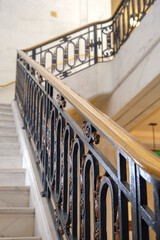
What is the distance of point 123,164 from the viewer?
124 cm

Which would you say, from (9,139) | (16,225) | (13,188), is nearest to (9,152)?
(9,139)

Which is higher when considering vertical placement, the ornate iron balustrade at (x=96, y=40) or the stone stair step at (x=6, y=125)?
the ornate iron balustrade at (x=96, y=40)

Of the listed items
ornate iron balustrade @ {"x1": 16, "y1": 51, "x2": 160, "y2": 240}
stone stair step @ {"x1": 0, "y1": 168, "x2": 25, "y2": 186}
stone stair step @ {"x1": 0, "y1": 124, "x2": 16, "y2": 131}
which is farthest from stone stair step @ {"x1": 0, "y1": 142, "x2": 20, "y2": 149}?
ornate iron balustrade @ {"x1": 16, "y1": 51, "x2": 160, "y2": 240}

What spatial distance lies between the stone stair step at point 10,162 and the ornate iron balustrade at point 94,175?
71cm

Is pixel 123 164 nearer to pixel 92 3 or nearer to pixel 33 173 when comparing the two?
pixel 33 173

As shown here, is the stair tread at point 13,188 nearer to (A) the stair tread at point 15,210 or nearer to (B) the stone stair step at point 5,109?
(A) the stair tread at point 15,210

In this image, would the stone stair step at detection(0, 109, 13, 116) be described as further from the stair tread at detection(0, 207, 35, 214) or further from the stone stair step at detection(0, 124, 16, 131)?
the stair tread at detection(0, 207, 35, 214)

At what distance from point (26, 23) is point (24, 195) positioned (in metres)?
6.72

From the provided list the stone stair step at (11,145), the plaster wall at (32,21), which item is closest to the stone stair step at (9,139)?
the stone stair step at (11,145)

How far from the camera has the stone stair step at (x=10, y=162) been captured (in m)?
3.59

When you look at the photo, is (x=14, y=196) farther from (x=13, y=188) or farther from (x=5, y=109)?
(x=5, y=109)

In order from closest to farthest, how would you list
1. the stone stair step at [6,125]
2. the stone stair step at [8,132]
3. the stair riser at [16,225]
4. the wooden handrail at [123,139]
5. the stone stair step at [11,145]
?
the wooden handrail at [123,139]
the stair riser at [16,225]
the stone stair step at [11,145]
the stone stair step at [8,132]
the stone stair step at [6,125]

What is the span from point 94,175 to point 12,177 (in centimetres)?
184

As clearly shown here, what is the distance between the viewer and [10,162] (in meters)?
3.65
